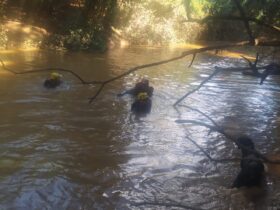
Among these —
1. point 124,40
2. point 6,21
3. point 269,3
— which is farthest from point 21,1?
point 269,3

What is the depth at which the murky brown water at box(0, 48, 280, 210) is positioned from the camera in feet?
18.4

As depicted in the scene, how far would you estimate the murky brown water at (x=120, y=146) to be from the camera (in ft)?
18.4

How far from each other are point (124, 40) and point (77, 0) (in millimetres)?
2661

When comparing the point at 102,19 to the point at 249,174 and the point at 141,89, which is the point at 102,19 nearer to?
the point at 141,89

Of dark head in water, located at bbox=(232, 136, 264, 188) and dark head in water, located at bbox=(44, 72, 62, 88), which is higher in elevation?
dark head in water, located at bbox=(232, 136, 264, 188)

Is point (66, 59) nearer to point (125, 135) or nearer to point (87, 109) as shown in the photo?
point (87, 109)

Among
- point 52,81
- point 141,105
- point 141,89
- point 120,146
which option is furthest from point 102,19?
point 120,146

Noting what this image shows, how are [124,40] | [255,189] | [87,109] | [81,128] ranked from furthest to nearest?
[124,40] < [87,109] < [81,128] < [255,189]

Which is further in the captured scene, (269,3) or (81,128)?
(81,128)

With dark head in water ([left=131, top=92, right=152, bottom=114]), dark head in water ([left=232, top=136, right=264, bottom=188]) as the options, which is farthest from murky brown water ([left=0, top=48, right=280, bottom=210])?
dark head in water ([left=131, top=92, right=152, bottom=114])

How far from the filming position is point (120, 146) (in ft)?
24.3

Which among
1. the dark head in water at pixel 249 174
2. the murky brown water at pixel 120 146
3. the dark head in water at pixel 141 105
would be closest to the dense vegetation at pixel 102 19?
the murky brown water at pixel 120 146

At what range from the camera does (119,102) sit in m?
10.2

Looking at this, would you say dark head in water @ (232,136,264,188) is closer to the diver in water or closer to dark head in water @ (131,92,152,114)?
dark head in water @ (131,92,152,114)
